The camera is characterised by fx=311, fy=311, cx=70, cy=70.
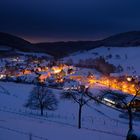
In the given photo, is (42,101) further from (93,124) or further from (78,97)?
(93,124)

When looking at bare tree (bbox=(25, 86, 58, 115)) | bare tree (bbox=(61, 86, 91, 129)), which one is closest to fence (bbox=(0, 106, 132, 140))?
bare tree (bbox=(61, 86, 91, 129))

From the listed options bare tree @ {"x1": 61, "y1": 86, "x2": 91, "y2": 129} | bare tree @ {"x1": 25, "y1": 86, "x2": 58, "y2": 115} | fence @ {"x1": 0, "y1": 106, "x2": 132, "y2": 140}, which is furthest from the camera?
bare tree @ {"x1": 25, "y1": 86, "x2": 58, "y2": 115}

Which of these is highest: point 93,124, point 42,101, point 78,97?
point 93,124

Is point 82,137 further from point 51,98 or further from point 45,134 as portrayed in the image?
point 51,98

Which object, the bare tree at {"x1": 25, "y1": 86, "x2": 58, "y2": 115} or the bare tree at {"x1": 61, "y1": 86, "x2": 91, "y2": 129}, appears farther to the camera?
the bare tree at {"x1": 25, "y1": 86, "x2": 58, "y2": 115}

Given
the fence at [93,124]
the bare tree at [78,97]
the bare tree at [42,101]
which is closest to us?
the fence at [93,124]

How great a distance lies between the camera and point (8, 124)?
87.0 feet

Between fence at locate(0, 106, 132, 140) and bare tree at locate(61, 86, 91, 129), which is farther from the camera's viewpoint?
bare tree at locate(61, 86, 91, 129)

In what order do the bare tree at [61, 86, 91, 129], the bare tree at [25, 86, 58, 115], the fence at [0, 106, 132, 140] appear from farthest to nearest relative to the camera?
the bare tree at [25, 86, 58, 115]
the bare tree at [61, 86, 91, 129]
the fence at [0, 106, 132, 140]

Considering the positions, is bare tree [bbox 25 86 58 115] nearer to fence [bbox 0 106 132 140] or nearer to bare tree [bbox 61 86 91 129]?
bare tree [bbox 61 86 91 129]

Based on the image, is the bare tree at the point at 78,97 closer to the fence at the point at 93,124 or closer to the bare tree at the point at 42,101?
the fence at the point at 93,124

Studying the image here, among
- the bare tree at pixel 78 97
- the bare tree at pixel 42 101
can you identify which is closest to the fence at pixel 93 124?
the bare tree at pixel 78 97

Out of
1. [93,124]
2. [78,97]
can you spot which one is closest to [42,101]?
[78,97]

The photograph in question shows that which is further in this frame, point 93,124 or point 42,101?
point 42,101
